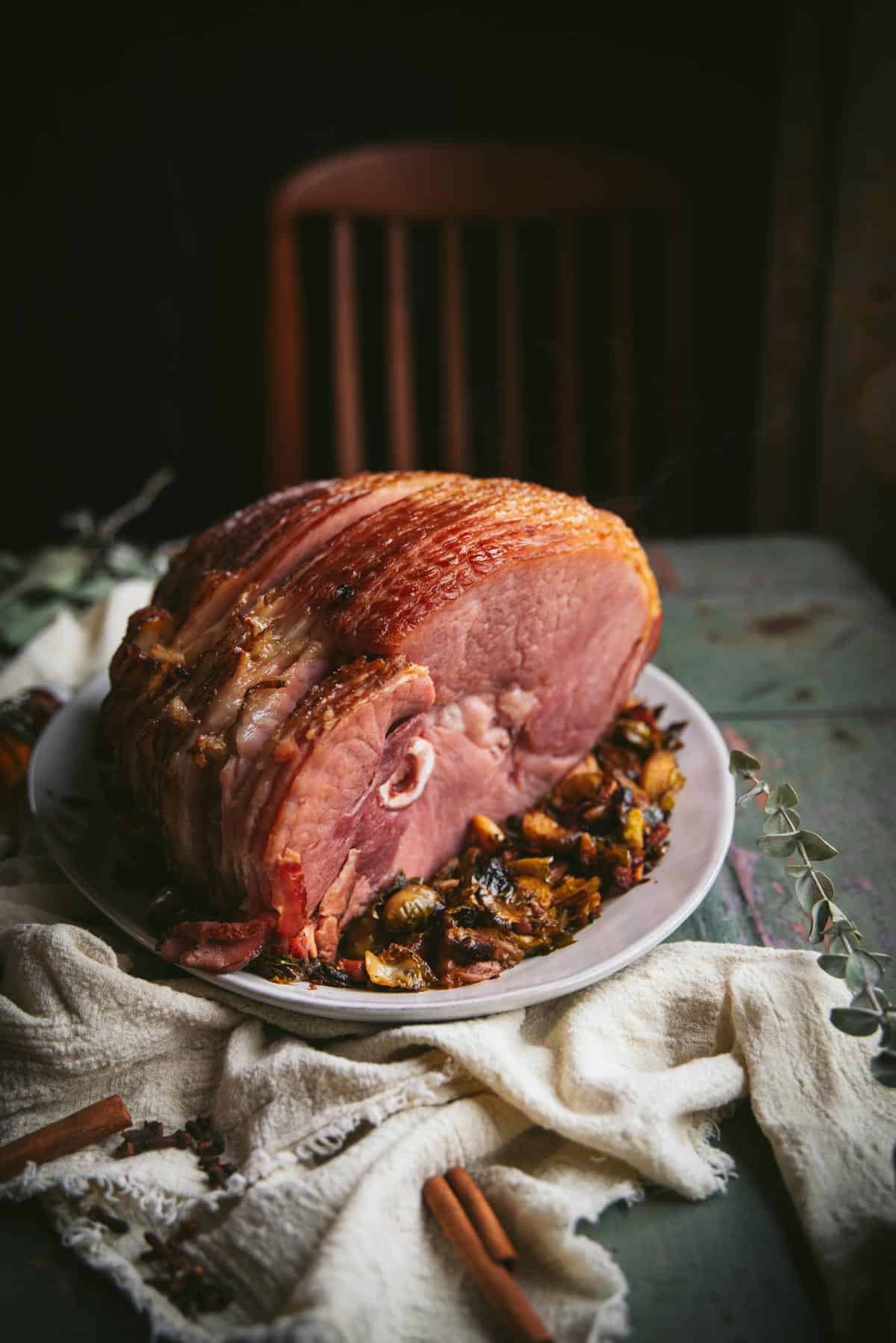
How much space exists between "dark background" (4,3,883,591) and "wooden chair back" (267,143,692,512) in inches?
10.8

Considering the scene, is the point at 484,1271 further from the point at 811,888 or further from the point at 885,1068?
the point at 811,888

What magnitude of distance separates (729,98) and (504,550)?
2.47 m

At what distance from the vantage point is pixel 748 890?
1846mm

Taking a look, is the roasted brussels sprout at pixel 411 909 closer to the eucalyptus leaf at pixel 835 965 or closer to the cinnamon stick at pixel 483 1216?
the cinnamon stick at pixel 483 1216

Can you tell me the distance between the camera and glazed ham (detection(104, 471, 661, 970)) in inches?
60.5

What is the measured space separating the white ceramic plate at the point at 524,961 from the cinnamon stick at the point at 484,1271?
0.74 feet

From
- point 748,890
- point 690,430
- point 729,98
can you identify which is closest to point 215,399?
point 690,430

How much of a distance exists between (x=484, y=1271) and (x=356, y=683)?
752 mm

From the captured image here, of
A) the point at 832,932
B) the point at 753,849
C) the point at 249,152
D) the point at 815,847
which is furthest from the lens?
the point at 249,152

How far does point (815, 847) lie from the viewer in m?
1.61

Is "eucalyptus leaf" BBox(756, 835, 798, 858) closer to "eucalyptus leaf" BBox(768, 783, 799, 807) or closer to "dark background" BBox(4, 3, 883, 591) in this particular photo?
"eucalyptus leaf" BBox(768, 783, 799, 807)

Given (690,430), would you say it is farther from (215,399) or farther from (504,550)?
(504,550)

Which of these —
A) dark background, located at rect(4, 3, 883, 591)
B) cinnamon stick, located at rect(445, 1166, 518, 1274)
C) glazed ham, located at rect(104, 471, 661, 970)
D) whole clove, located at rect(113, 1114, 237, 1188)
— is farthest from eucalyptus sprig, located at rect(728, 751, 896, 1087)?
dark background, located at rect(4, 3, 883, 591)

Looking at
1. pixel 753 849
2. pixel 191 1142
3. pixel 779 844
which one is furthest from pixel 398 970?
pixel 753 849
